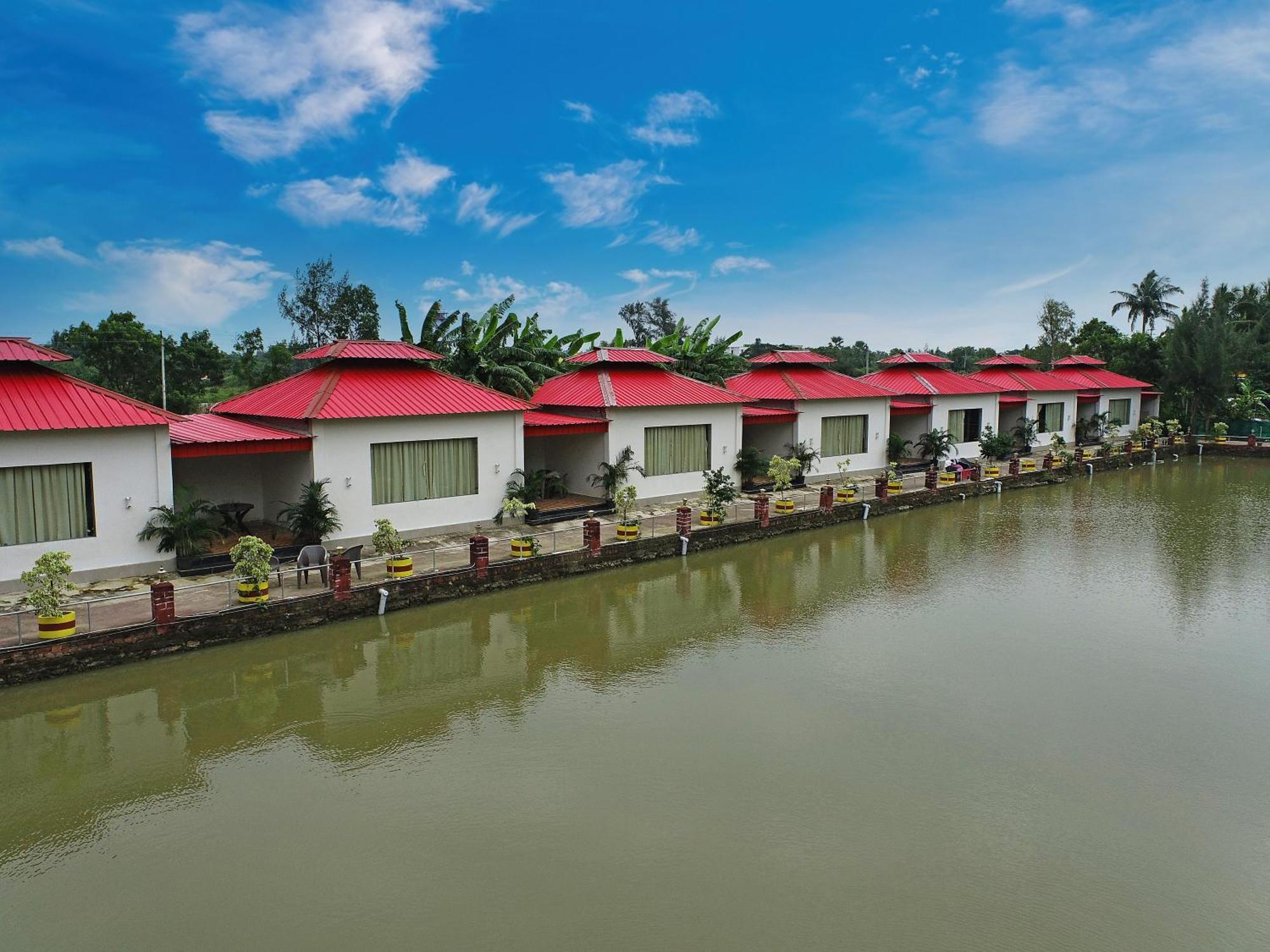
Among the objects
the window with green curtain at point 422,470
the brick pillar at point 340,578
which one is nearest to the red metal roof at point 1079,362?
the window with green curtain at point 422,470

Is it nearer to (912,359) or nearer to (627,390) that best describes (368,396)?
(627,390)

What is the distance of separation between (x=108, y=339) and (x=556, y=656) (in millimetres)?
34444

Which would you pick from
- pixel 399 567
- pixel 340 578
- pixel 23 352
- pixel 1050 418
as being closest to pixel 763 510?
pixel 399 567

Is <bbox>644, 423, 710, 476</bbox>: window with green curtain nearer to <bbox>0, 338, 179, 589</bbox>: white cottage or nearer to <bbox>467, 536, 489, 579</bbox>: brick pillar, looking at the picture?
<bbox>467, 536, 489, 579</bbox>: brick pillar

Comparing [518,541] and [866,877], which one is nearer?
[866,877]

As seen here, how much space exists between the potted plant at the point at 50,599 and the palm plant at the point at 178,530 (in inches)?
128

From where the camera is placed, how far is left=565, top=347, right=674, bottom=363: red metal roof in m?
24.5

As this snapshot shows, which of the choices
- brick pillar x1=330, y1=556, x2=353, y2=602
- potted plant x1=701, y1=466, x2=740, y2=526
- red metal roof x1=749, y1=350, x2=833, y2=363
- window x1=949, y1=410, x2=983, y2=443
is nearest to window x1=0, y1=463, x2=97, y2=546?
brick pillar x1=330, y1=556, x2=353, y2=602

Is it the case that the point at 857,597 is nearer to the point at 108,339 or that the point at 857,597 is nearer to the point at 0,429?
the point at 0,429

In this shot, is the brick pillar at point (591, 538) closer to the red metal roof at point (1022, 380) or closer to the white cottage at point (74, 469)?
the white cottage at point (74, 469)

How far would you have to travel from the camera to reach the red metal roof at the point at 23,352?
1468 cm

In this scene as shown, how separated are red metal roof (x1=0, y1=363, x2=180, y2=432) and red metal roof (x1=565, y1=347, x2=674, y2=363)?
464 inches

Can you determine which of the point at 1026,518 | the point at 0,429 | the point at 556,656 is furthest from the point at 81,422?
the point at 1026,518

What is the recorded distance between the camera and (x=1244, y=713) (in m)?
10.6
